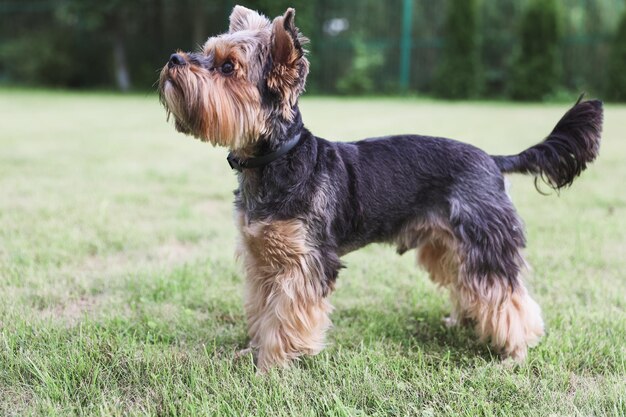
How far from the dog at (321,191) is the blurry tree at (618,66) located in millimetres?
20381

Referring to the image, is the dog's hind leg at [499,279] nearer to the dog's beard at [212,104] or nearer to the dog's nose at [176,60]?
the dog's beard at [212,104]

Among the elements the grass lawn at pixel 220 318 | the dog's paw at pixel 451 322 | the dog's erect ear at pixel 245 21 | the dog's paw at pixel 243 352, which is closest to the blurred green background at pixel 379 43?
the grass lawn at pixel 220 318

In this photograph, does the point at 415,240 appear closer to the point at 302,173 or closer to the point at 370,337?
the point at 370,337

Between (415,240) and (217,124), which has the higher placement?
(217,124)

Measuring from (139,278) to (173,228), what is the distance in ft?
4.26

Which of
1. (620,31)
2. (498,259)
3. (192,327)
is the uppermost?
(620,31)

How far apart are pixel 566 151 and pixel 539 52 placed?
67.1 feet

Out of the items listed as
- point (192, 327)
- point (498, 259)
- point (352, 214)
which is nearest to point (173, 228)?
point (192, 327)

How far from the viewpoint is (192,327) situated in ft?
12.0

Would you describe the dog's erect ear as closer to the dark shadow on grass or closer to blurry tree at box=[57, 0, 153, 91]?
the dark shadow on grass

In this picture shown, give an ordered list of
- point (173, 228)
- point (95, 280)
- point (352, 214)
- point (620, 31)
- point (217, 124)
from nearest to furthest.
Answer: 1. point (217, 124)
2. point (352, 214)
3. point (95, 280)
4. point (173, 228)
5. point (620, 31)

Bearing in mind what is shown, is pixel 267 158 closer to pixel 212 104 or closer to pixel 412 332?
pixel 212 104

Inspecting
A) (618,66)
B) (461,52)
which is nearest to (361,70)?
(461,52)

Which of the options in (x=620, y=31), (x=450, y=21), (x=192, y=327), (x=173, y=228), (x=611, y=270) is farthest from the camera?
(x=450, y=21)
